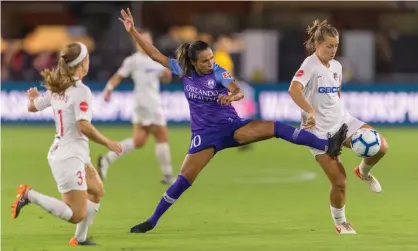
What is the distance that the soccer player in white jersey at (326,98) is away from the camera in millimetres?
12266

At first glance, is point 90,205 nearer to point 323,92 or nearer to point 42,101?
point 42,101

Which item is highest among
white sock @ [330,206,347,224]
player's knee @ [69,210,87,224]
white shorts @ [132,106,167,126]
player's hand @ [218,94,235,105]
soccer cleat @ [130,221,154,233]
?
player's hand @ [218,94,235,105]

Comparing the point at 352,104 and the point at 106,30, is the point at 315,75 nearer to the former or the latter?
the point at 352,104

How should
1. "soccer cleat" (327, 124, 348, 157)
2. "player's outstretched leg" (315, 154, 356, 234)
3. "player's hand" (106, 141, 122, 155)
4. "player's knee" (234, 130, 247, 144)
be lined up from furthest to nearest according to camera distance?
"player's knee" (234, 130, 247, 144)
"player's outstretched leg" (315, 154, 356, 234)
"soccer cleat" (327, 124, 348, 157)
"player's hand" (106, 141, 122, 155)

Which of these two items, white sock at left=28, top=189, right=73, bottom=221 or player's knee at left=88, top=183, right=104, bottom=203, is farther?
player's knee at left=88, top=183, right=104, bottom=203

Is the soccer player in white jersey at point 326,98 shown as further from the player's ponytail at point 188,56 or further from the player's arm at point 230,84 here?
the player's ponytail at point 188,56

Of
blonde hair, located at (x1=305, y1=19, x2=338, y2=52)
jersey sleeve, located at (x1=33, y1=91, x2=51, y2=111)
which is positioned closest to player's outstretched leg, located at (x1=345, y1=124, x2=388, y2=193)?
blonde hair, located at (x1=305, y1=19, x2=338, y2=52)

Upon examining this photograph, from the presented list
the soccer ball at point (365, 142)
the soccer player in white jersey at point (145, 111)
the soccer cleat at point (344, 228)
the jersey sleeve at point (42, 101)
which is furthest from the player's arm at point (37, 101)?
the soccer player in white jersey at point (145, 111)

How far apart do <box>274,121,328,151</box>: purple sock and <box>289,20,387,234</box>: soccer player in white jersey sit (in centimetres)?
8

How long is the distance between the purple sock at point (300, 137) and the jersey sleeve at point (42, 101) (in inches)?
94.5

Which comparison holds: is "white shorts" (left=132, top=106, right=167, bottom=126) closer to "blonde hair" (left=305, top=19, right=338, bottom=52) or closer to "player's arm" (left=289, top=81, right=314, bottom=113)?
"blonde hair" (left=305, top=19, right=338, bottom=52)

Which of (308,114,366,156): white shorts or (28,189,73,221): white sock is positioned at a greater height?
(308,114,366,156): white shorts

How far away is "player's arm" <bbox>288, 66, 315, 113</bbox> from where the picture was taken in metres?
12.0

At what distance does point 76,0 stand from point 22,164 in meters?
12.2
